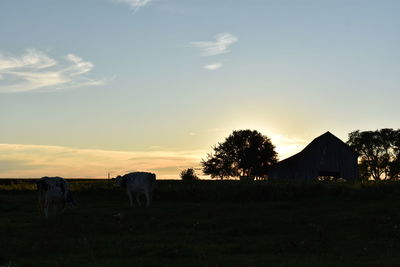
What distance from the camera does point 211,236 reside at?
71.2 feet

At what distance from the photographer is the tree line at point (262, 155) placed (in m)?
109

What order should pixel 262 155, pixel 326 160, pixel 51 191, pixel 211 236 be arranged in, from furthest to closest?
pixel 262 155
pixel 326 160
pixel 51 191
pixel 211 236

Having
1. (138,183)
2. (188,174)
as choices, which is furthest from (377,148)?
(138,183)

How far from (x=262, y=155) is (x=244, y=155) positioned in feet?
11.5

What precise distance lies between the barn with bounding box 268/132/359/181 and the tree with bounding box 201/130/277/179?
32.5m

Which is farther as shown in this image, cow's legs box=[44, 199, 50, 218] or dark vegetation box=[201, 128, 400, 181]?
dark vegetation box=[201, 128, 400, 181]

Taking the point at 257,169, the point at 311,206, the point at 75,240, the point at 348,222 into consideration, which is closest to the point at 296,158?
the point at 257,169

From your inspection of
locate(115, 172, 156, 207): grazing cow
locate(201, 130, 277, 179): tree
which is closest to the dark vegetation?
locate(201, 130, 277, 179): tree

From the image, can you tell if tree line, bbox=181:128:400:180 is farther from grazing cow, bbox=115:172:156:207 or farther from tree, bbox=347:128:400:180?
grazing cow, bbox=115:172:156:207

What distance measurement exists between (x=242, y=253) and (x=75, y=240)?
6.47 m

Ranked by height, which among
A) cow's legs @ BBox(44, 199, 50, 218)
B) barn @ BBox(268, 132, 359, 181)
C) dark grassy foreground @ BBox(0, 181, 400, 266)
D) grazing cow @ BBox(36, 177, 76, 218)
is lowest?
dark grassy foreground @ BBox(0, 181, 400, 266)

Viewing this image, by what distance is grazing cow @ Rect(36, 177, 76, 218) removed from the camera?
98.7 ft

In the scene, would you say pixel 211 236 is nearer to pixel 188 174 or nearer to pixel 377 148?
pixel 188 174

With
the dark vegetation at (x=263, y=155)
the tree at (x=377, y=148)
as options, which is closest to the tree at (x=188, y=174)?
the dark vegetation at (x=263, y=155)
